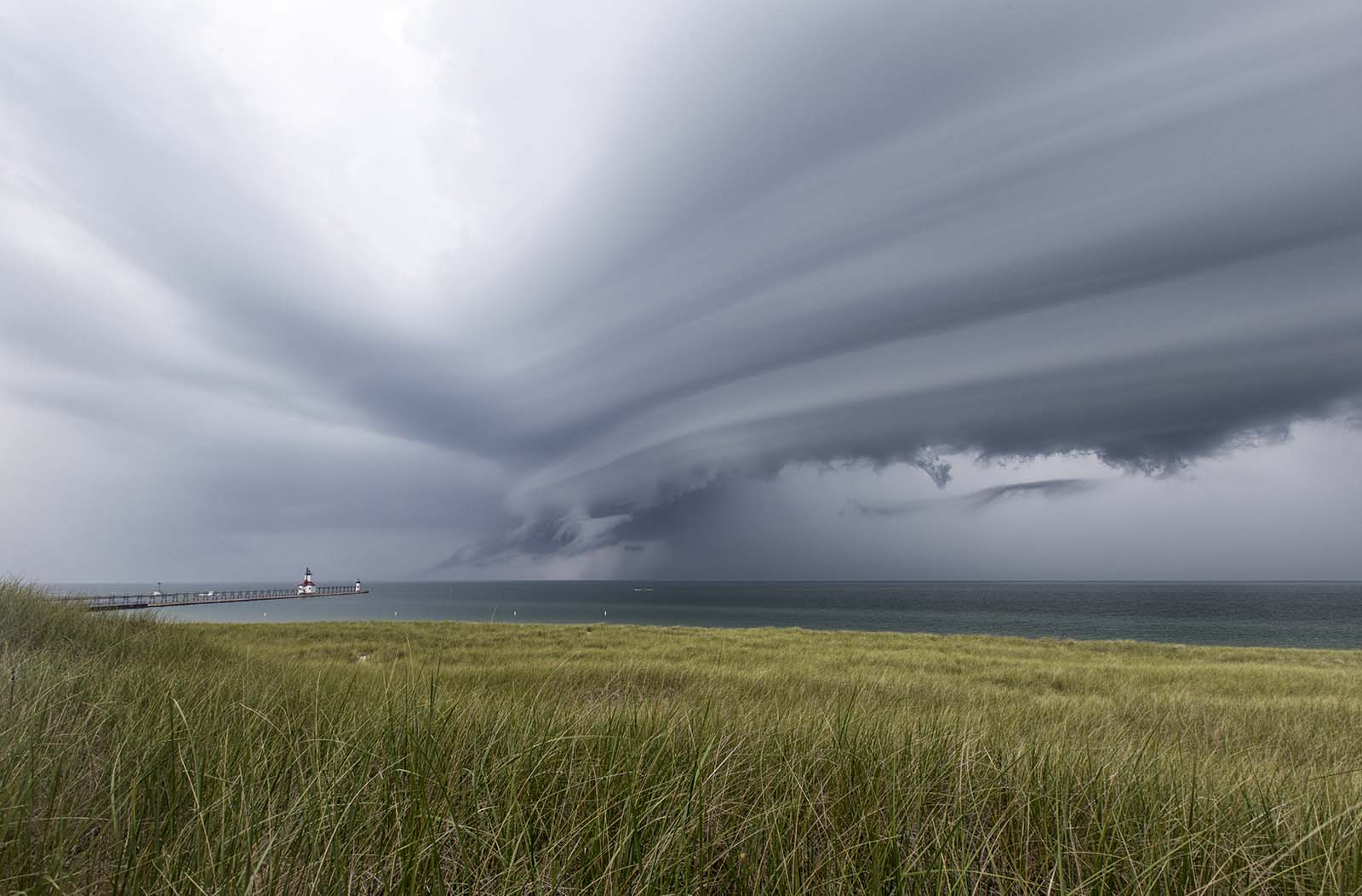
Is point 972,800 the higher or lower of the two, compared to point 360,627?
higher

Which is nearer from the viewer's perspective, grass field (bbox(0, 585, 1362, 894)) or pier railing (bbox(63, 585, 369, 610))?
grass field (bbox(0, 585, 1362, 894))

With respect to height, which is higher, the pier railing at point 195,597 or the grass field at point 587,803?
the grass field at point 587,803

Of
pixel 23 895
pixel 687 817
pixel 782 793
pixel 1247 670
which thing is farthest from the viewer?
pixel 1247 670

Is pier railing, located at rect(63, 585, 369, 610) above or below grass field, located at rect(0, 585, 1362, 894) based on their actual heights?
below

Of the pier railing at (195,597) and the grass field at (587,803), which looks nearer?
the grass field at (587,803)

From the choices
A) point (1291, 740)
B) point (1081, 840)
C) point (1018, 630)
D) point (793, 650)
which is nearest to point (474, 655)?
point (793, 650)

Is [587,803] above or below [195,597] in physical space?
above

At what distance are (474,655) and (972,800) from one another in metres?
12.9

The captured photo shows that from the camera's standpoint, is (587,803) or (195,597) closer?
(587,803)

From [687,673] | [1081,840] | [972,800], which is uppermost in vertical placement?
[972,800]

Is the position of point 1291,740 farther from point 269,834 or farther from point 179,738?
point 179,738

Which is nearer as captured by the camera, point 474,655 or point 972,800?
point 972,800

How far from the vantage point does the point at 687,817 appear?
8.24ft

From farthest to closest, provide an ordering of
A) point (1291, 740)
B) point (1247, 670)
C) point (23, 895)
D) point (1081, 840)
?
point (1247, 670) < point (1291, 740) < point (1081, 840) < point (23, 895)
